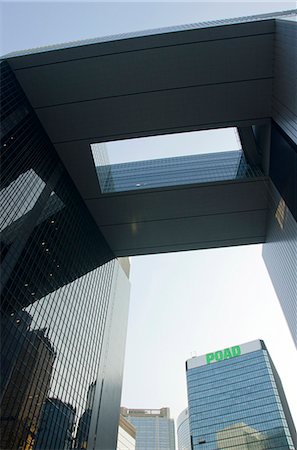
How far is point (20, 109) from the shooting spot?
2102 cm

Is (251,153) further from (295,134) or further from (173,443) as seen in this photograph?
(173,443)

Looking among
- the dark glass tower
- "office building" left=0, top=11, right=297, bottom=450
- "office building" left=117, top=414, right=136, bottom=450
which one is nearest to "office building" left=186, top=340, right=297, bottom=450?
"office building" left=117, top=414, right=136, bottom=450

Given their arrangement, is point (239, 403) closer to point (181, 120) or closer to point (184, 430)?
point (184, 430)

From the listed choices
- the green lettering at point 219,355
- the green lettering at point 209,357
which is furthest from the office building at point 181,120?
the green lettering at point 209,357

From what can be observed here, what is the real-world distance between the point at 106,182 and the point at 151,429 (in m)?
158

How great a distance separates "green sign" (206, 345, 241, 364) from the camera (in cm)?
9794

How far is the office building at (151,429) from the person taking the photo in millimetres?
153750

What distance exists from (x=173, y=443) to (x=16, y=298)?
166m

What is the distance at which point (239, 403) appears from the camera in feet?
294

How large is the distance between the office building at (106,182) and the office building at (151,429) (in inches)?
5584

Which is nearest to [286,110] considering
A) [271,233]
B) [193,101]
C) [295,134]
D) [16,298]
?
[295,134]

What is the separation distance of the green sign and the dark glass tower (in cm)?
7314

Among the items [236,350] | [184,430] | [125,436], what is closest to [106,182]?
[125,436]

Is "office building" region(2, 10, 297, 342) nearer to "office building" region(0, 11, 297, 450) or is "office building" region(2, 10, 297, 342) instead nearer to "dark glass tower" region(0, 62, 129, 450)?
"office building" region(0, 11, 297, 450)
